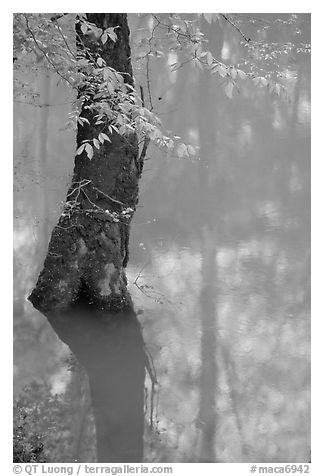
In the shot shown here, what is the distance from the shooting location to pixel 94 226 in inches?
226

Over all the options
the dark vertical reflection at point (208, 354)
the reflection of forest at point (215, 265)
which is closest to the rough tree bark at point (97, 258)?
the reflection of forest at point (215, 265)

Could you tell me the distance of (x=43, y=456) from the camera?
4156 millimetres

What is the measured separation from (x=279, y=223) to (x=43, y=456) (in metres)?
5.01

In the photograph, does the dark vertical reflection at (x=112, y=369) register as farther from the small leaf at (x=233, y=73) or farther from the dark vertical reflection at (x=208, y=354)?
the small leaf at (x=233, y=73)

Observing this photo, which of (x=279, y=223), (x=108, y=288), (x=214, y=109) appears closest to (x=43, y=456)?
(x=108, y=288)

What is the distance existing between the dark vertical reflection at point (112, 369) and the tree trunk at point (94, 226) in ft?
0.55

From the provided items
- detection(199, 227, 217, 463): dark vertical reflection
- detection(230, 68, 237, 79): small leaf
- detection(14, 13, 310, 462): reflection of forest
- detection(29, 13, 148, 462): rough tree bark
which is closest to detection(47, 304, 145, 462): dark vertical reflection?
detection(29, 13, 148, 462): rough tree bark

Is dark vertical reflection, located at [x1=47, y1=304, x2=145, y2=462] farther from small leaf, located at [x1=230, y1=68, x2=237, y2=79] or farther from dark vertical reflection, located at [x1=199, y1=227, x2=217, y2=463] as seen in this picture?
small leaf, located at [x1=230, y1=68, x2=237, y2=79]

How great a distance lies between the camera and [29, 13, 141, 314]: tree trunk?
567 cm

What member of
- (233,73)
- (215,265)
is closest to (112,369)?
(215,265)

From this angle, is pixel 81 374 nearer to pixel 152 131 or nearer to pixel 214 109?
pixel 152 131

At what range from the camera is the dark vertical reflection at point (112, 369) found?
4.41 meters

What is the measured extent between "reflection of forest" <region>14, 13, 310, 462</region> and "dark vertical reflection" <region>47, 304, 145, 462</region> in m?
0.14
